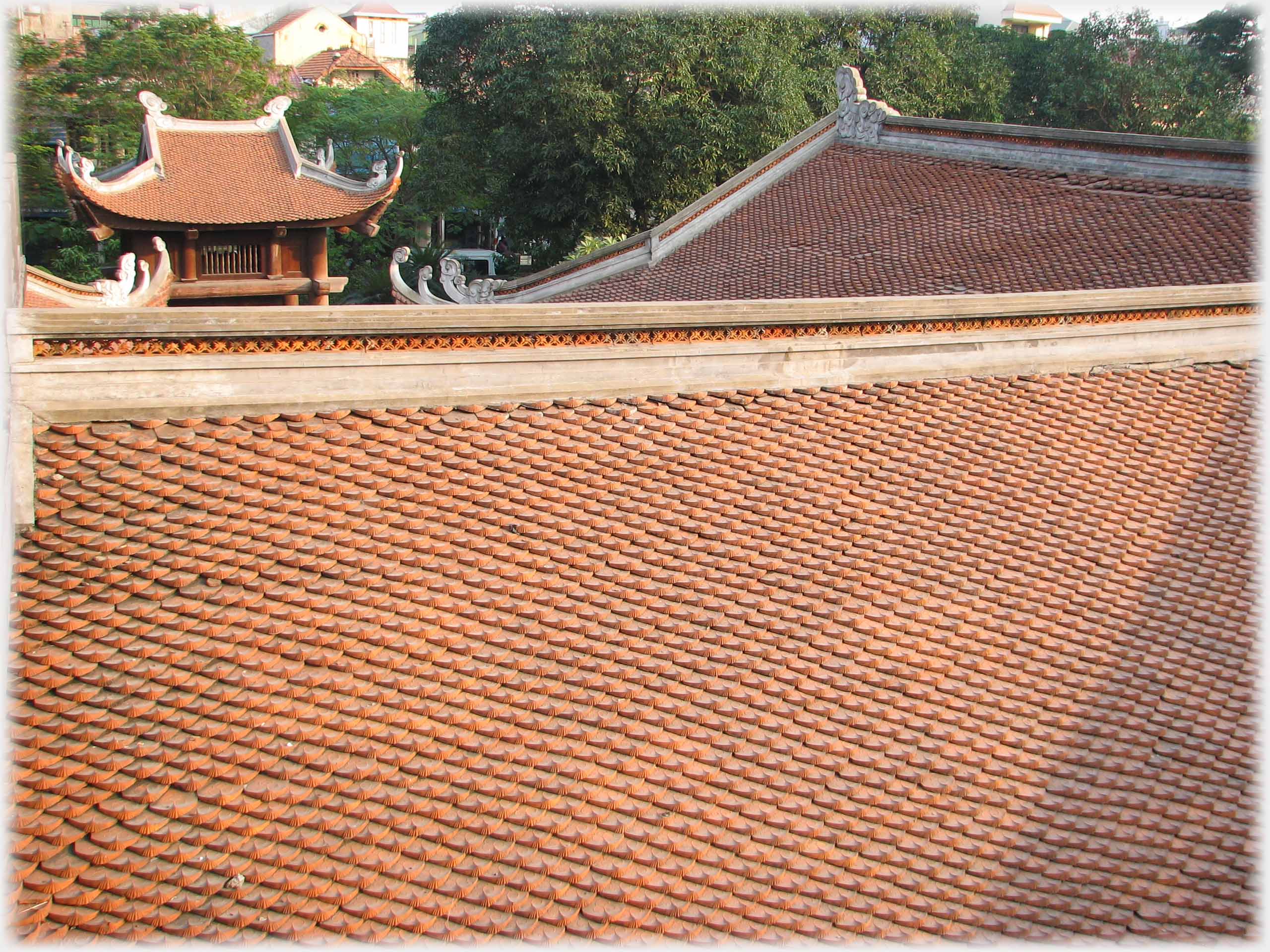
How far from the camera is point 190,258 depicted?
23.0 meters

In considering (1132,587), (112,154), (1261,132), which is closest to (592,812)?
(1132,587)

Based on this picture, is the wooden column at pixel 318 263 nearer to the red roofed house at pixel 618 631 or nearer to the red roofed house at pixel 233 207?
the red roofed house at pixel 233 207

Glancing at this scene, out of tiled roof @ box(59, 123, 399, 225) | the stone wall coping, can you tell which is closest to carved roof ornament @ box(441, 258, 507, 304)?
tiled roof @ box(59, 123, 399, 225)

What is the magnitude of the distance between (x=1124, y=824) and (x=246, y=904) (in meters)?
4.19

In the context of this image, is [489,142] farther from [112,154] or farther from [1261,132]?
[1261,132]

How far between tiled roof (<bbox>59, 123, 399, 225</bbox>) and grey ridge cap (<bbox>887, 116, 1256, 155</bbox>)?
1059cm

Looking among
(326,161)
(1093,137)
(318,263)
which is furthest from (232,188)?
(1093,137)

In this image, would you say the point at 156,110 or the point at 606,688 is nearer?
the point at 606,688

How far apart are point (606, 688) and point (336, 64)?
53774 mm

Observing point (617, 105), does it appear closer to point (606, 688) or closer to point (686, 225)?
point (686, 225)

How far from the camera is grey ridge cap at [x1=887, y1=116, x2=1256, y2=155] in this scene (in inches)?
590

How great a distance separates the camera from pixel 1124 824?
20.1 feet

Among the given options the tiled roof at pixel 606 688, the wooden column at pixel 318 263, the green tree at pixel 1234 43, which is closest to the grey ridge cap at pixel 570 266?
the wooden column at pixel 318 263

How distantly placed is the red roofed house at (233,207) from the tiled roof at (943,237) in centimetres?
745
